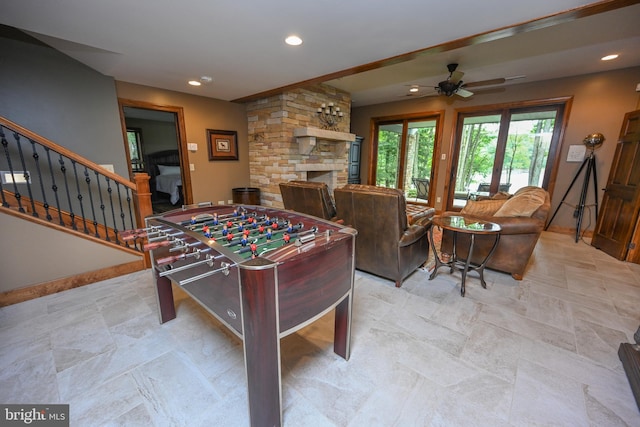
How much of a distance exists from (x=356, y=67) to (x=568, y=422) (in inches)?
134

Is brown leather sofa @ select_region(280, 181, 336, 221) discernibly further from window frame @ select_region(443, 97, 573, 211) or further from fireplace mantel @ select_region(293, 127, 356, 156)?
window frame @ select_region(443, 97, 573, 211)

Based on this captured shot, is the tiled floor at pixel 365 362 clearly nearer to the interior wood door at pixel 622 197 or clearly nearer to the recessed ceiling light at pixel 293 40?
the interior wood door at pixel 622 197

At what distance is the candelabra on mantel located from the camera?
4643 millimetres

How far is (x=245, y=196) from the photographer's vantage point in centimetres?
455

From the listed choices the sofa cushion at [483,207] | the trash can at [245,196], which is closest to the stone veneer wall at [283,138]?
the trash can at [245,196]

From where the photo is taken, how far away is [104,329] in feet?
6.17

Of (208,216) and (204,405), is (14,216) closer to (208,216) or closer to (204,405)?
(208,216)

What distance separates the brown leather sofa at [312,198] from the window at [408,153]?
3842 millimetres

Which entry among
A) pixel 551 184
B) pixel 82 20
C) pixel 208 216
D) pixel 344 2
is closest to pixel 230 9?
pixel 344 2

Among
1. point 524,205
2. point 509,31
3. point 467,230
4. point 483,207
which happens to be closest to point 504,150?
point 483,207

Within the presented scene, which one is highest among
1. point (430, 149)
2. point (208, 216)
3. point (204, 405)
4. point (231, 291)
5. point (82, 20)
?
point (82, 20)

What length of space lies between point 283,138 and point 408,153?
3.32 m

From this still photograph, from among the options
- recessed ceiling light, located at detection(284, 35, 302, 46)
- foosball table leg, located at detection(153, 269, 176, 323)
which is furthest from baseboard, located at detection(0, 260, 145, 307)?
recessed ceiling light, located at detection(284, 35, 302, 46)

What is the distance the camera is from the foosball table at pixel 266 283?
99 centimetres
